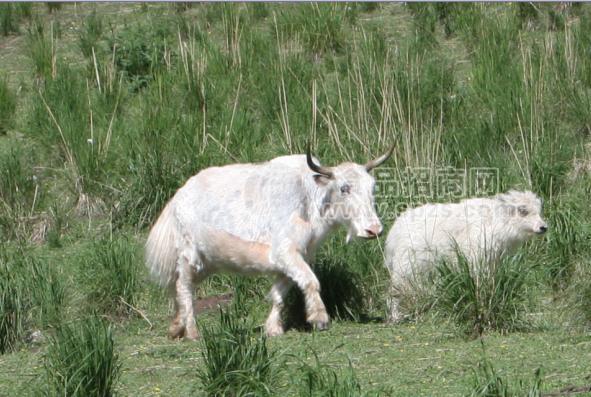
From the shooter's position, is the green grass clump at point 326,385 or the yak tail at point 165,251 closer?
the green grass clump at point 326,385

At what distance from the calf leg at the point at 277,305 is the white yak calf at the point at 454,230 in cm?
94

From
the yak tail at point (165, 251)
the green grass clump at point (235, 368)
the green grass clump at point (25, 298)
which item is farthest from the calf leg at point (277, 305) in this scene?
the green grass clump at point (235, 368)

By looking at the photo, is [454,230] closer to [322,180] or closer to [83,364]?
[322,180]

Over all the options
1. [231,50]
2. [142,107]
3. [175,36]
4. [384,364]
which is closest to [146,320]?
[384,364]

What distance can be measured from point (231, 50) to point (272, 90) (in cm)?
140

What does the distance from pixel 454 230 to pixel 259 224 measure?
1847mm

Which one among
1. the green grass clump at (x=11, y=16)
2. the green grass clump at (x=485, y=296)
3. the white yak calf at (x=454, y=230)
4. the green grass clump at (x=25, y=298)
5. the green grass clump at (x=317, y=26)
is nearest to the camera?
the green grass clump at (x=485, y=296)

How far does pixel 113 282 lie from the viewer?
11008 mm

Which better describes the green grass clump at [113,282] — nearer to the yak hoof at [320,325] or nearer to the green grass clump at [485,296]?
the yak hoof at [320,325]

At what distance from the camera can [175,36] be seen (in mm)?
17438

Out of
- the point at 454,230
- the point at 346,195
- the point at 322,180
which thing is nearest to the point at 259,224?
the point at 322,180

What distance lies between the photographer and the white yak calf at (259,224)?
993 centimetres

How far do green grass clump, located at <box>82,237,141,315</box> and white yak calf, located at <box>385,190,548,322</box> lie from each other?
234 centimetres

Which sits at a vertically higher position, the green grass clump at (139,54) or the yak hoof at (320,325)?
the green grass clump at (139,54)
